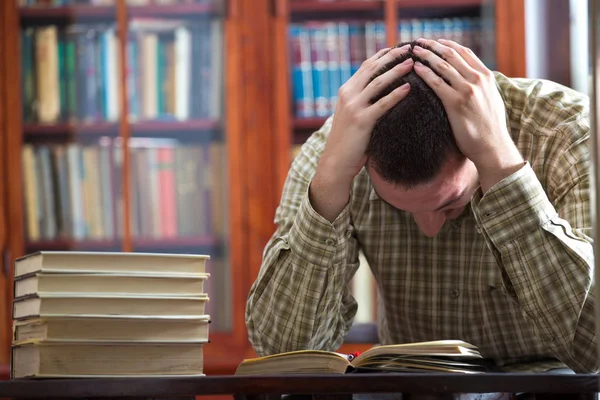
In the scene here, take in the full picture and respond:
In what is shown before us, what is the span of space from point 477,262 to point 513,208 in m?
0.29

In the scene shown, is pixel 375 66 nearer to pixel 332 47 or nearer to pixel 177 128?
pixel 332 47

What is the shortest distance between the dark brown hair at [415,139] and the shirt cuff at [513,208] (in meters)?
0.09

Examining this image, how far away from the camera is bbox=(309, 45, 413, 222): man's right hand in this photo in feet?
3.98

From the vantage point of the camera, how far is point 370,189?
59.2 inches

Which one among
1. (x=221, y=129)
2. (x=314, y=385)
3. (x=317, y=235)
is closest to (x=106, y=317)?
(x=314, y=385)

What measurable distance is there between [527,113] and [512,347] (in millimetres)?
392

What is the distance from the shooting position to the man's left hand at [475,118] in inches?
46.1

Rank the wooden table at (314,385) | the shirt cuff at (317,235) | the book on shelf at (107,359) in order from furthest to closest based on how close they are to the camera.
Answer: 1. the shirt cuff at (317,235)
2. the book on shelf at (107,359)
3. the wooden table at (314,385)

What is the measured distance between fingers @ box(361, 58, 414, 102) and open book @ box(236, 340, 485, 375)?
1.29ft

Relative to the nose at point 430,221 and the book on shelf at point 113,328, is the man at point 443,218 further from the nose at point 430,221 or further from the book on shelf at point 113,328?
the book on shelf at point 113,328

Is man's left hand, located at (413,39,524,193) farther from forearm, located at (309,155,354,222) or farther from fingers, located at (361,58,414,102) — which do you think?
forearm, located at (309,155,354,222)

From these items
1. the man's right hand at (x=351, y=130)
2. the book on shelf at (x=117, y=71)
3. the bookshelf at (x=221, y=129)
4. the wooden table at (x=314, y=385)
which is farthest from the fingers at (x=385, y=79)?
the book on shelf at (x=117, y=71)

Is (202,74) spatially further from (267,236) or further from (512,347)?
(512,347)

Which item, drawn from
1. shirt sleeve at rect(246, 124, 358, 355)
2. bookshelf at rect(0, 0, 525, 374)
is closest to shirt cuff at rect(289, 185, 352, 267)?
shirt sleeve at rect(246, 124, 358, 355)
